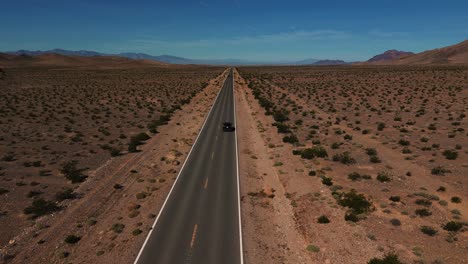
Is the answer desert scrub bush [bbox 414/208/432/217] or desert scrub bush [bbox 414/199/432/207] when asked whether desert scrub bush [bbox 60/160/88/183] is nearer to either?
desert scrub bush [bbox 414/208/432/217]

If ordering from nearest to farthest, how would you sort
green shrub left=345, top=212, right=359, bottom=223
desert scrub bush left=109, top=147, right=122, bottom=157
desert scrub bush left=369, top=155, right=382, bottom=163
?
green shrub left=345, top=212, right=359, bottom=223 → desert scrub bush left=369, top=155, right=382, bottom=163 → desert scrub bush left=109, top=147, right=122, bottom=157

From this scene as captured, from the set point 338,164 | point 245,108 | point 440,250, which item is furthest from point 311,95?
point 440,250

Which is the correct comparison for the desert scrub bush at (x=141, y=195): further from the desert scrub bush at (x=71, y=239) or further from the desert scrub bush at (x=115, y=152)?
the desert scrub bush at (x=115, y=152)

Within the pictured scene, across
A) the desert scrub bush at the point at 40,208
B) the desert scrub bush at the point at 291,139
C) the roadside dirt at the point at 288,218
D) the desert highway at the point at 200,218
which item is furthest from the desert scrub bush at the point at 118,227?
the desert scrub bush at the point at 291,139

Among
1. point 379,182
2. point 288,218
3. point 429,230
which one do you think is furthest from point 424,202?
point 288,218

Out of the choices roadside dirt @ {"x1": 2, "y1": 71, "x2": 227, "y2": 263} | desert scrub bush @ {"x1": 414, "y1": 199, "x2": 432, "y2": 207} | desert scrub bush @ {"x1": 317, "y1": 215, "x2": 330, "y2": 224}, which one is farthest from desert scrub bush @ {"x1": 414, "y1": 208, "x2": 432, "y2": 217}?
roadside dirt @ {"x1": 2, "y1": 71, "x2": 227, "y2": 263}

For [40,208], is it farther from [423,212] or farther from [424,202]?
[424,202]
